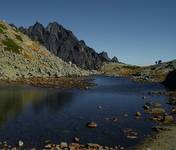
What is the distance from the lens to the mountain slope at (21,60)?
113700 millimetres

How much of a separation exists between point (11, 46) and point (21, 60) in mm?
13416

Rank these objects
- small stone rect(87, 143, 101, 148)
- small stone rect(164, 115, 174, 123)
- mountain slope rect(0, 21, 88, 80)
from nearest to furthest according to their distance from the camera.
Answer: small stone rect(87, 143, 101, 148), small stone rect(164, 115, 174, 123), mountain slope rect(0, 21, 88, 80)

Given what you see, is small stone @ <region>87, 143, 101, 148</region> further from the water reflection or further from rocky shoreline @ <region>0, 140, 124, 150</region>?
the water reflection

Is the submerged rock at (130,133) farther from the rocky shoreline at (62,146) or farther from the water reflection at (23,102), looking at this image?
the water reflection at (23,102)

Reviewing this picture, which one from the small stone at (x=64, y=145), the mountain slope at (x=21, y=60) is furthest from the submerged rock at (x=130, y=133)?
the mountain slope at (x=21, y=60)

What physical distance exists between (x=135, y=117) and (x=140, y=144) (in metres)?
15.7

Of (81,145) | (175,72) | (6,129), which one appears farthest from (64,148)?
(175,72)

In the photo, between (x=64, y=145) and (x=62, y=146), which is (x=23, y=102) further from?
(x=62, y=146)

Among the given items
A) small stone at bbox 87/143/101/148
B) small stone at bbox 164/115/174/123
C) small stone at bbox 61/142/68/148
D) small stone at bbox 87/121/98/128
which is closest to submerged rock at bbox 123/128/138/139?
small stone at bbox 87/121/98/128

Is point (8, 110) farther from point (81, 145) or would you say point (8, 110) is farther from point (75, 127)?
point (81, 145)

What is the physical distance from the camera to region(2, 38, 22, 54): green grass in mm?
133700

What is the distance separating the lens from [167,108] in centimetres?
6356

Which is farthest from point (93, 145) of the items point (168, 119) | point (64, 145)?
point (168, 119)

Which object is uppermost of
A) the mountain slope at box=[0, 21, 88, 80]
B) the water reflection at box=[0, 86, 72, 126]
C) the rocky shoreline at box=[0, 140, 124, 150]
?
the mountain slope at box=[0, 21, 88, 80]
